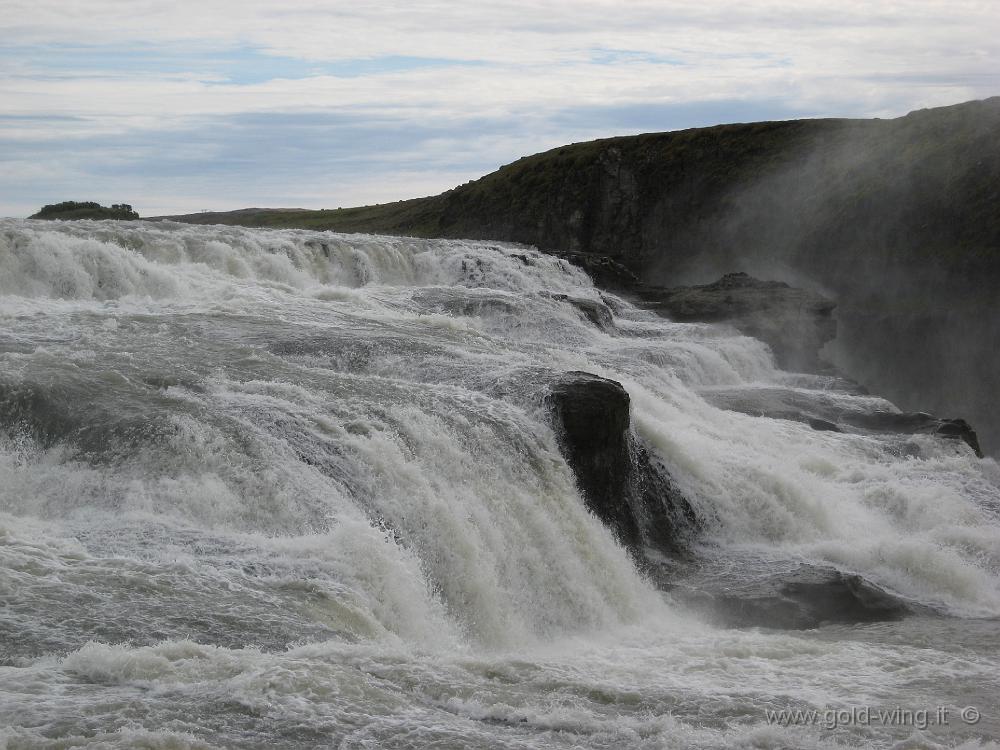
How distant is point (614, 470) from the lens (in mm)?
16109

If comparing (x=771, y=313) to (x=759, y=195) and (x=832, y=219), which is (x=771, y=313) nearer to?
(x=832, y=219)

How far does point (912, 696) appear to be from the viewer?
35.5ft

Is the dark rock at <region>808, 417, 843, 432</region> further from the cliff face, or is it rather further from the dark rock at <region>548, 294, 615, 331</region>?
the cliff face

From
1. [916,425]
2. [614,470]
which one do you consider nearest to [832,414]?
[916,425]

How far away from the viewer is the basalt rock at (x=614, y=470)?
619 inches

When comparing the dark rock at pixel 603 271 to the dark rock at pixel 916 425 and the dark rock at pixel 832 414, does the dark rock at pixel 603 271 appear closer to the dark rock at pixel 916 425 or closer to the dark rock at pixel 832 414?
the dark rock at pixel 832 414

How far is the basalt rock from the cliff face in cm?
2097

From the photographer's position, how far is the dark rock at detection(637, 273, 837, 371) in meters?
31.2

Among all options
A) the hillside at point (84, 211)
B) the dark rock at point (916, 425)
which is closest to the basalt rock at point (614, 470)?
the dark rock at point (916, 425)

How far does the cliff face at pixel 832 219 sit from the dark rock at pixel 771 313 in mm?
6377

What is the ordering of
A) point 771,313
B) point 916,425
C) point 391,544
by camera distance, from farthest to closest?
point 771,313 < point 916,425 < point 391,544

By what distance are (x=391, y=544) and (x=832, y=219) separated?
3755 centimetres

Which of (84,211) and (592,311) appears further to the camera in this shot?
(84,211)

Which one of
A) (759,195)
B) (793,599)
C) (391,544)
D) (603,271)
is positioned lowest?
(793,599)
